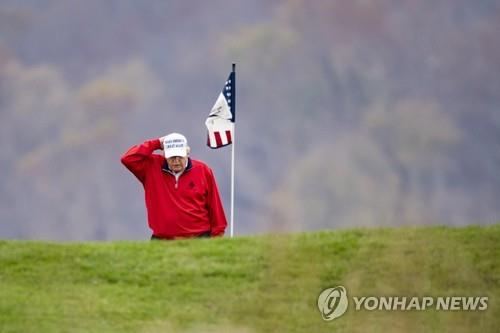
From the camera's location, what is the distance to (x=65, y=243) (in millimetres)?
17484

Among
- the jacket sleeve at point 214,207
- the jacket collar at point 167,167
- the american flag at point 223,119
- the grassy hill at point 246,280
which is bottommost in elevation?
the grassy hill at point 246,280

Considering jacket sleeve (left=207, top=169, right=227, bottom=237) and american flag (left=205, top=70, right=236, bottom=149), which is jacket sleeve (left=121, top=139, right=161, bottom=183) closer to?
jacket sleeve (left=207, top=169, right=227, bottom=237)

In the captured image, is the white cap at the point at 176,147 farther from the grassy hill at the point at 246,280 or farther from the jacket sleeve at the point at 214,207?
the grassy hill at the point at 246,280

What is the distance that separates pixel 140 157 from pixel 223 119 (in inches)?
103

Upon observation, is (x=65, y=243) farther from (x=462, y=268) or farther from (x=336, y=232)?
(x=462, y=268)

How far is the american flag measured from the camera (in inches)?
829

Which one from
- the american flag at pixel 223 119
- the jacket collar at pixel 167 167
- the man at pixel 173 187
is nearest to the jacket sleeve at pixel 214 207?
the man at pixel 173 187

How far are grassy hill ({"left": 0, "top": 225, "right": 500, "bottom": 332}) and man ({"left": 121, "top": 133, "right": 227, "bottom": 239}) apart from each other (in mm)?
1525

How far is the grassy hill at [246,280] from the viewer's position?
14805 millimetres

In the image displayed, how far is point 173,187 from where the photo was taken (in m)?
18.9

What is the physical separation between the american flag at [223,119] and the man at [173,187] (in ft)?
6.29

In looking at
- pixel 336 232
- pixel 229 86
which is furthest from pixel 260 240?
pixel 229 86

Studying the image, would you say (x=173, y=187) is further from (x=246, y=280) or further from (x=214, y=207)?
(x=246, y=280)

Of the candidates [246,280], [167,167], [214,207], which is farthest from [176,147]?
[246,280]
